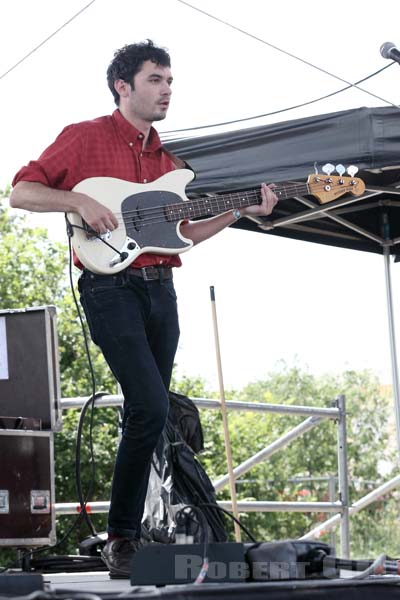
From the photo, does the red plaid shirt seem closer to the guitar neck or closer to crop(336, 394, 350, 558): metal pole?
the guitar neck

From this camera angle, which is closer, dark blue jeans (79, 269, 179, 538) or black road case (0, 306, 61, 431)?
dark blue jeans (79, 269, 179, 538)

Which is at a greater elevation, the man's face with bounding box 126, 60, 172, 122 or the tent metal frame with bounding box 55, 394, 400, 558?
the man's face with bounding box 126, 60, 172, 122

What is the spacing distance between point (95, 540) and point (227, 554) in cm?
125

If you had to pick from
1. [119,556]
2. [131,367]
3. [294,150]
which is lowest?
[119,556]

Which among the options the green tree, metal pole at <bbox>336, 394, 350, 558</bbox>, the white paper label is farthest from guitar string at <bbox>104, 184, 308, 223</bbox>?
the green tree

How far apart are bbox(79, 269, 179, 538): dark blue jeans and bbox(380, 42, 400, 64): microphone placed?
1.15 metres

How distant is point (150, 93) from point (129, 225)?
0.50m

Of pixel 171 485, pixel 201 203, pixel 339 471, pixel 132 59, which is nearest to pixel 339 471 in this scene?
pixel 339 471

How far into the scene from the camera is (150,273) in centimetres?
360

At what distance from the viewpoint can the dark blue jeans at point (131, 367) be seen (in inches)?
135

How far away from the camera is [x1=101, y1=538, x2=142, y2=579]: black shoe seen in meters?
3.33

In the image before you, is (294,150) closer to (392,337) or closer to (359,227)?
(359,227)

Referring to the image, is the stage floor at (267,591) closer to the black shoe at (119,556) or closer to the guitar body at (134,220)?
the black shoe at (119,556)

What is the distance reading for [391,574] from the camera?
2992 millimetres
